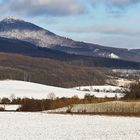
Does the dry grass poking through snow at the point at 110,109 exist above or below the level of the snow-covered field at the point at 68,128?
above

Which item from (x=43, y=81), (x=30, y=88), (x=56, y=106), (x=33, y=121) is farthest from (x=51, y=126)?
(x=43, y=81)

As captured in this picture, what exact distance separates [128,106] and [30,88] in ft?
229

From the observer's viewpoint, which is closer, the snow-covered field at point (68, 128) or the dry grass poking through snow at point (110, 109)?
the snow-covered field at point (68, 128)

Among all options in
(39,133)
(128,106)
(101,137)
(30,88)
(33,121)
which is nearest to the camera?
(101,137)

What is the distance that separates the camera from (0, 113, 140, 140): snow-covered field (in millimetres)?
31172

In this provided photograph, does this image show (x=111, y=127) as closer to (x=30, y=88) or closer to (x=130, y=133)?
(x=130, y=133)

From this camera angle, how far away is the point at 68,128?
36.9 metres

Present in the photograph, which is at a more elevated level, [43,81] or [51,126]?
[43,81]

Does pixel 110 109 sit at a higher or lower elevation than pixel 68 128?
higher

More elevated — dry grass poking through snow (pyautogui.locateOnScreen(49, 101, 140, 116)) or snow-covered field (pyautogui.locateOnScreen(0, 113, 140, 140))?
dry grass poking through snow (pyautogui.locateOnScreen(49, 101, 140, 116))

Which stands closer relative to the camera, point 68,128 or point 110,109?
point 68,128

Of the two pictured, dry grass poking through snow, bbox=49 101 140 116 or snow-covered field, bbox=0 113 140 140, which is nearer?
snow-covered field, bbox=0 113 140 140

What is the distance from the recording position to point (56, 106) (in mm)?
63750

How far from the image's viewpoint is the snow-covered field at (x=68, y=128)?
102 feet
